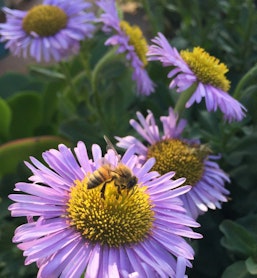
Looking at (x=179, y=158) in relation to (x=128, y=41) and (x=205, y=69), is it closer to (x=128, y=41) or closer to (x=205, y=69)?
(x=205, y=69)

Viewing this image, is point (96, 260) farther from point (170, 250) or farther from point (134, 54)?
point (134, 54)

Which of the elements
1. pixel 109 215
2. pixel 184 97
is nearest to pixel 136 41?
pixel 184 97

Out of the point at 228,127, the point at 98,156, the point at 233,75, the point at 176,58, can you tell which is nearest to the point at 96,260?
the point at 98,156

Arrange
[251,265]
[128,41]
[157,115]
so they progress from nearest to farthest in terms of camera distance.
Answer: [251,265]
[128,41]
[157,115]

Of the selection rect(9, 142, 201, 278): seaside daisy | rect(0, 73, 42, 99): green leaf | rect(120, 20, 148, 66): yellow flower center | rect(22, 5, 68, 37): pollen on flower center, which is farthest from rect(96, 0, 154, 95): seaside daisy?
rect(0, 73, 42, 99): green leaf

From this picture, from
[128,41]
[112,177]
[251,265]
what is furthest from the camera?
[128,41]

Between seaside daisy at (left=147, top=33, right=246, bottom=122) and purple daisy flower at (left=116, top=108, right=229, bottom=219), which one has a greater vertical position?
seaside daisy at (left=147, top=33, right=246, bottom=122)

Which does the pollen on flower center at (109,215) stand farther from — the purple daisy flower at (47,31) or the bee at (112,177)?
the purple daisy flower at (47,31)

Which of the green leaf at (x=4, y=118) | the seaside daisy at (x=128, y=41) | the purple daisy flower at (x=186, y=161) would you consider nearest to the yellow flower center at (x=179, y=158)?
the purple daisy flower at (x=186, y=161)

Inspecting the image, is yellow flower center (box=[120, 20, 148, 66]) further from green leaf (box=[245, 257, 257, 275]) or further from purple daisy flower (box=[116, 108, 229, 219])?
green leaf (box=[245, 257, 257, 275])
